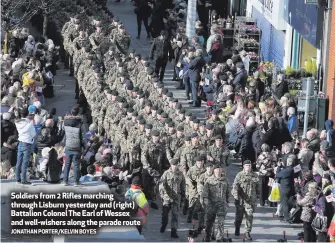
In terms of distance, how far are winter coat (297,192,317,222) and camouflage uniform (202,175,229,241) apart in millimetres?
1422

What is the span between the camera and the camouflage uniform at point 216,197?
30453 mm

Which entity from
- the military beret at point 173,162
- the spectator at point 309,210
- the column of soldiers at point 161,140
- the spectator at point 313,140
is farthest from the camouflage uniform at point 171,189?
the spectator at point 313,140

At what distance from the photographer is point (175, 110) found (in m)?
35.7

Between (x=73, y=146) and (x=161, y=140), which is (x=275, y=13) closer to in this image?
(x=161, y=140)

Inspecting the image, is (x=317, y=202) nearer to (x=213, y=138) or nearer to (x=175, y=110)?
(x=213, y=138)

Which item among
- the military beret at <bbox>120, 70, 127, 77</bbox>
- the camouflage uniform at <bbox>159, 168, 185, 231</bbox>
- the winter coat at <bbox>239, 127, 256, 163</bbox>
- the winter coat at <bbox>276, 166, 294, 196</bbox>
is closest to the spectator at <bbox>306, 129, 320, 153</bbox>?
the winter coat at <bbox>239, 127, 256, 163</bbox>

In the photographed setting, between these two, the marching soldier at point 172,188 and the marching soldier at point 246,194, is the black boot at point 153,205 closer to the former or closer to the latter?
the marching soldier at point 172,188

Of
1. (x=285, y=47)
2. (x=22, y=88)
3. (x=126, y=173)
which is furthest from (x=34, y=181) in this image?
(x=285, y=47)

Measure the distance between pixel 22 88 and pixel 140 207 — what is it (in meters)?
9.75

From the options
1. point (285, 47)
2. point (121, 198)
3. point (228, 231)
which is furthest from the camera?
point (285, 47)

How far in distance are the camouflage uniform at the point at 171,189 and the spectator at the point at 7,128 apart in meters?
4.58

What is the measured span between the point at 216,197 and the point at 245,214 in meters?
1.01

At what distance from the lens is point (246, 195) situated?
31.0 m

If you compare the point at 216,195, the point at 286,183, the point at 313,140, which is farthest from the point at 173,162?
the point at 313,140
